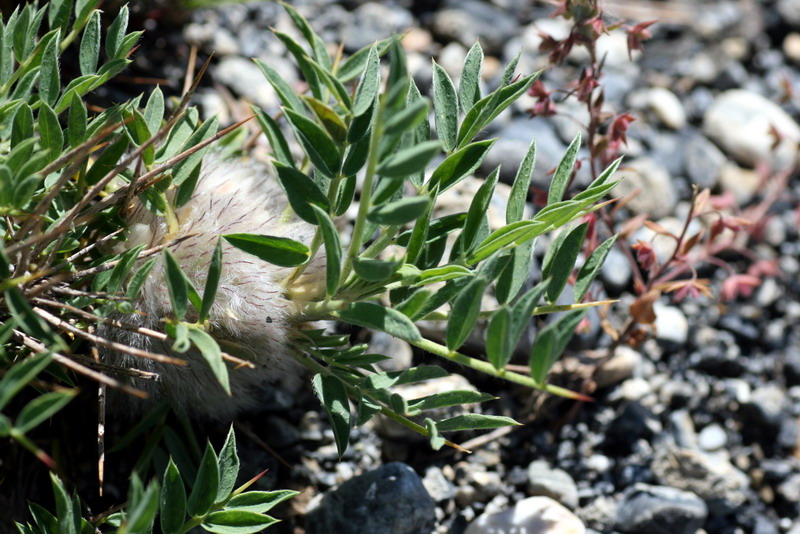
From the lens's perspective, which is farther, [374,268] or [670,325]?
[670,325]

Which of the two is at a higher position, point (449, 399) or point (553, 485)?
point (449, 399)

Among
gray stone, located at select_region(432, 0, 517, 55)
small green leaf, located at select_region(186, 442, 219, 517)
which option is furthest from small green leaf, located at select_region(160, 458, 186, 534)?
gray stone, located at select_region(432, 0, 517, 55)

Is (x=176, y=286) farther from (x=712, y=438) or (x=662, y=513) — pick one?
(x=712, y=438)

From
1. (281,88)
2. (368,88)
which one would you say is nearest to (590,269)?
(368,88)

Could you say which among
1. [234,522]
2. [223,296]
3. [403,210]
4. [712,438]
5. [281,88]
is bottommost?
[712,438]

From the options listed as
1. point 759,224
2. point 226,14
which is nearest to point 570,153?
point 759,224

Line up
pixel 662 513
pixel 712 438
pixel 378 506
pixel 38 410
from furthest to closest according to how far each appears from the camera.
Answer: pixel 712 438 < pixel 662 513 < pixel 378 506 < pixel 38 410

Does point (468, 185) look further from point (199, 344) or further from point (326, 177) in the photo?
point (199, 344)

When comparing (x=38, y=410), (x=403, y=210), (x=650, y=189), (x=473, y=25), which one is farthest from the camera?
(x=473, y=25)
